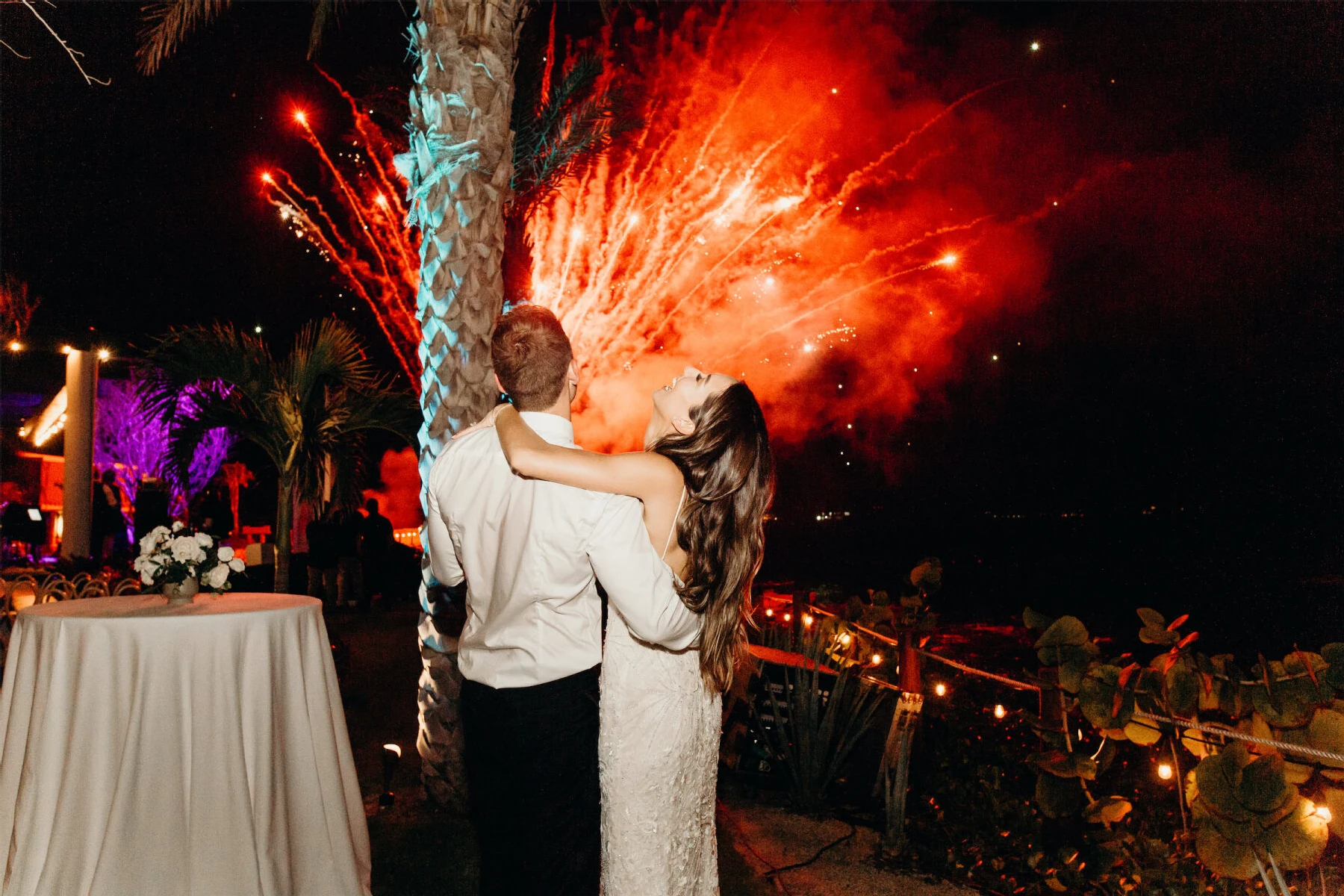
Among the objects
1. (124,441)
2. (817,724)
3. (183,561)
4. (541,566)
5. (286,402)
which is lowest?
(817,724)

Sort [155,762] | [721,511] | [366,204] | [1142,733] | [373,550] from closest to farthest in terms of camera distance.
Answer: [721,511] < [155,762] < [1142,733] < [366,204] < [373,550]

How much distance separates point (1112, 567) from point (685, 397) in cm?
2630

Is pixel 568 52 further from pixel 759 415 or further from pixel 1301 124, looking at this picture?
pixel 1301 124

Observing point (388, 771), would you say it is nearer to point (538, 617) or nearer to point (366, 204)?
point (538, 617)

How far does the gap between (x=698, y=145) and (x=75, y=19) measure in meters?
7.62

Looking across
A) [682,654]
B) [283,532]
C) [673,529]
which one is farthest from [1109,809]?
[283,532]

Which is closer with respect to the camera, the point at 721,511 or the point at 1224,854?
the point at 721,511

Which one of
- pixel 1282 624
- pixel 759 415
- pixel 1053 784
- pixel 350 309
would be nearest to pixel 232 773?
pixel 759 415

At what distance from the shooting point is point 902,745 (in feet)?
13.7

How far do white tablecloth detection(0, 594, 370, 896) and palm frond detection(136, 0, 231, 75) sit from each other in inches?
159

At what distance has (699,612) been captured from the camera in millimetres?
2426

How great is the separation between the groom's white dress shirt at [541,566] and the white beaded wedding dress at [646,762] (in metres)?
0.12

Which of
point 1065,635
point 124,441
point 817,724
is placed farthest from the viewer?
point 124,441

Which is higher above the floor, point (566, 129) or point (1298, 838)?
point (566, 129)
